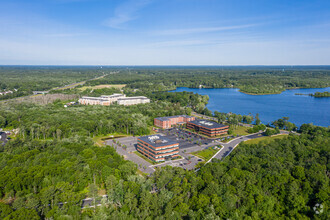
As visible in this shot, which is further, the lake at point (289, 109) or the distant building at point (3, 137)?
the lake at point (289, 109)

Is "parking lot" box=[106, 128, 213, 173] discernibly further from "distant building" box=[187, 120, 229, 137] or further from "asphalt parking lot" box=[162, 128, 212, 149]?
"distant building" box=[187, 120, 229, 137]

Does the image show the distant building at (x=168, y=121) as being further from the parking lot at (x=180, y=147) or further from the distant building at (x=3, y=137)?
the distant building at (x=3, y=137)

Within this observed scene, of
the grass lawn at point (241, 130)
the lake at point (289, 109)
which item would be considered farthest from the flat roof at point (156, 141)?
the lake at point (289, 109)

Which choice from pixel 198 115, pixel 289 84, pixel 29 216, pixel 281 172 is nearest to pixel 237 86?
pixel 289 84

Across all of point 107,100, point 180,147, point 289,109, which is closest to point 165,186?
point 180,147

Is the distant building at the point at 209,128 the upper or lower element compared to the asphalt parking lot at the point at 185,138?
upper

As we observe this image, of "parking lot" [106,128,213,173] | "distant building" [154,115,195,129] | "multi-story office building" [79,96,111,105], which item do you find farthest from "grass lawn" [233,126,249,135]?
"multi-story office building" [79,96,111,105]
